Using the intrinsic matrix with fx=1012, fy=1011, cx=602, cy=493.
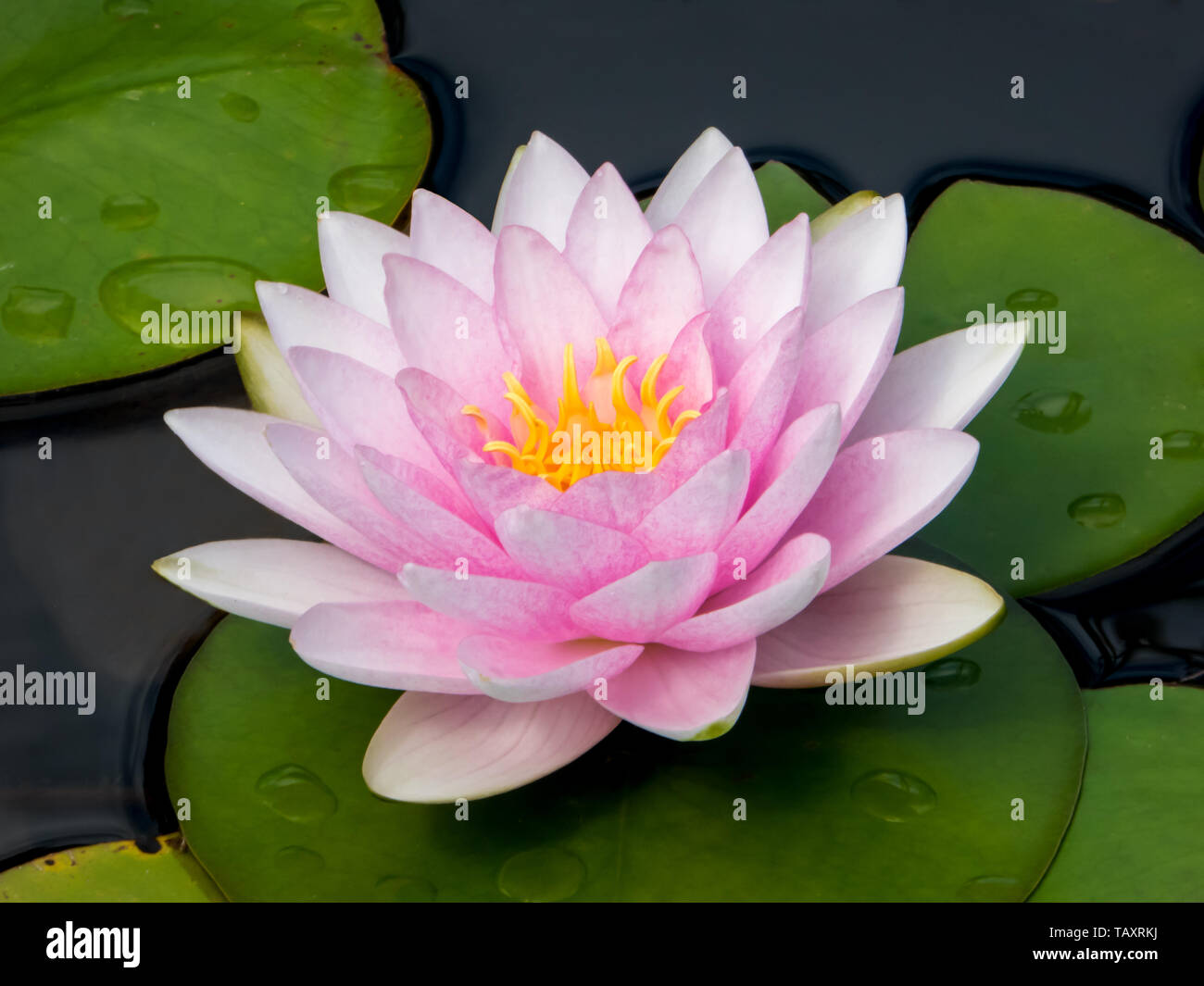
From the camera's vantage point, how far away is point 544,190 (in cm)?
192

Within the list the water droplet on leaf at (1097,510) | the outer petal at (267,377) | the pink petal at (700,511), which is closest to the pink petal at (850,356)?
the pink petal at (700,511)

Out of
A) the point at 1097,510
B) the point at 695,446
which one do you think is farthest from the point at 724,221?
the point at 1097,510

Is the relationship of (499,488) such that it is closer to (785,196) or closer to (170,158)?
(785,196)

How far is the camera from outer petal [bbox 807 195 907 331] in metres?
1.74

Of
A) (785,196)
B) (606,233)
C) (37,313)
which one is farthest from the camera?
(785,196)

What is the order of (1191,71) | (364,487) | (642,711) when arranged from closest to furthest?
1. (642,711)
2. (364,487)
3. (1191,71)

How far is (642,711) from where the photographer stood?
146 cm

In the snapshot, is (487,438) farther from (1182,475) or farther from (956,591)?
(1182,475)

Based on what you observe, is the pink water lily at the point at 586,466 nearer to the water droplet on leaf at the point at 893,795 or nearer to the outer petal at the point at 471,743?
the outer petal at the point at 471,743

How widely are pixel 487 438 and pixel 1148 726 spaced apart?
121 cm

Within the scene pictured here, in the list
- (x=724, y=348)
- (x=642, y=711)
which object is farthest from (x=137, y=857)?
(x=724, y=348)

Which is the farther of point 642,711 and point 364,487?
point 364,487

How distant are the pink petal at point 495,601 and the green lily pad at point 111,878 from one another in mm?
653

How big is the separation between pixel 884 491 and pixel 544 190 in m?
0.87
